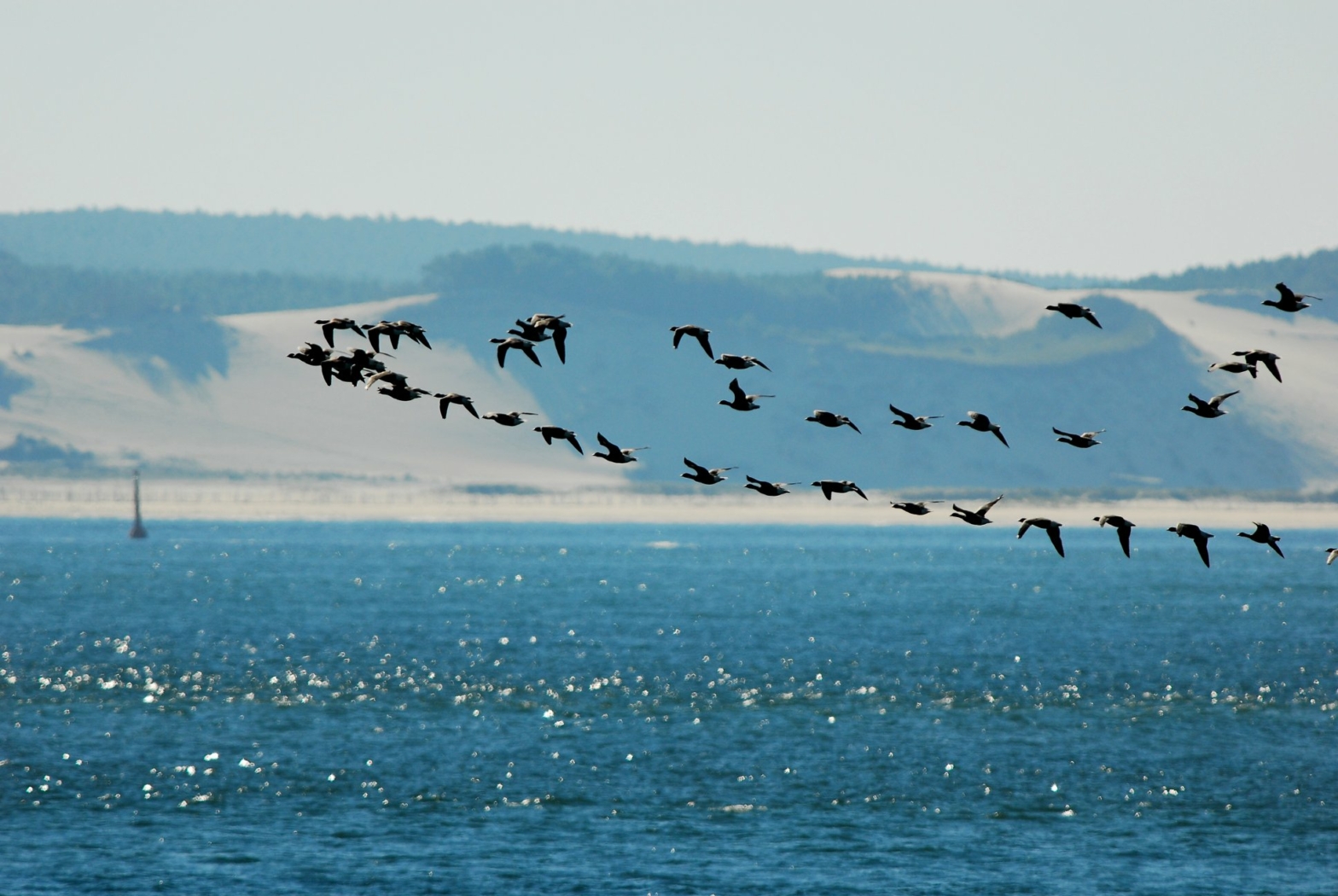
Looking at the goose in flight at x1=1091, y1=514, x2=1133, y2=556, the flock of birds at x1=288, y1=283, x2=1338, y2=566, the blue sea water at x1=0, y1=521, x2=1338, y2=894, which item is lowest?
the blue sea water at x1=0, y1=521, x2=1338, y2=894

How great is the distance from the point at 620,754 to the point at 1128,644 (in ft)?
171

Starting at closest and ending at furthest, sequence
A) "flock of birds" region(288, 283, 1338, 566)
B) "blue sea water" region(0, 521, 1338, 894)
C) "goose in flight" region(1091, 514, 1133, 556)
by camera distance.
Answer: "goose in flight" region(1091, 514, 1133, 556)
"flock of birds" region(288, 283, 1338, 566)
"blue sea water" region(0, 521, 1338, 894)

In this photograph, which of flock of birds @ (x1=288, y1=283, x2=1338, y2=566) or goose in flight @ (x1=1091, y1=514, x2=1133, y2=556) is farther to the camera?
flock of birds @ (x1=288, y1=283, x2=1338, y2=566)

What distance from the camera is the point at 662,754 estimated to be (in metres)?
60.4

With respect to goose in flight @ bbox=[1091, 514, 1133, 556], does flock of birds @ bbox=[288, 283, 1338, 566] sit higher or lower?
higher

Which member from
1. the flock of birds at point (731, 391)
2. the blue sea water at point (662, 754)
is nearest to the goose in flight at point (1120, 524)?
the flock of birds at point (731, 391)

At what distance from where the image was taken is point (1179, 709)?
240 ft

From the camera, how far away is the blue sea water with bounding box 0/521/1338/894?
4581cm

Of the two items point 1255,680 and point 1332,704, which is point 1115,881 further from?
point 1255,680

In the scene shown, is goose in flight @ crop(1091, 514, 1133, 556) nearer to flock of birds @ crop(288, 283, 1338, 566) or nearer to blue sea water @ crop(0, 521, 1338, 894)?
flock of birds @ crop(288, 283, 1338, 566)

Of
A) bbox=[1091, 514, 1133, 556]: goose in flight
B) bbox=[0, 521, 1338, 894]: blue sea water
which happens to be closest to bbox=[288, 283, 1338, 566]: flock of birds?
bbox=[1091, 514, 1133, 556]: goose in flight

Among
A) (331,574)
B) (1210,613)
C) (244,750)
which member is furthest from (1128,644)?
(331,574)

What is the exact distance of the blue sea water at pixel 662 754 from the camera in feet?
150

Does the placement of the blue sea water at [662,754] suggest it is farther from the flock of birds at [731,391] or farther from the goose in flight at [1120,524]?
the goose in flight at [1120,524]
